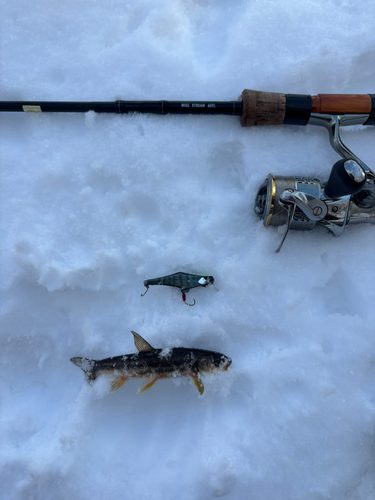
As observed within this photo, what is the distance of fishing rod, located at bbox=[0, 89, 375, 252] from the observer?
1.79m

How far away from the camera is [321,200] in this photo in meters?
1.82

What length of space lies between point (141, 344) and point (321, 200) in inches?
52.0

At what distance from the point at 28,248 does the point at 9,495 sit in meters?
1.42

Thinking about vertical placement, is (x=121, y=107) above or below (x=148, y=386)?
above

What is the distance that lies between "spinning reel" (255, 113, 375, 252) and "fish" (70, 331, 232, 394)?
0.79 metres

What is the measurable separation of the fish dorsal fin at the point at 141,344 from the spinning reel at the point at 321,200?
0.97m

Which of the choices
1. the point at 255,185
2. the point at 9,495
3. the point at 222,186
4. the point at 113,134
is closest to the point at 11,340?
the point at 9,495

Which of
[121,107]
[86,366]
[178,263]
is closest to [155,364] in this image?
Result: [86,366]

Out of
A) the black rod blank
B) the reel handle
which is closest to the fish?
the reel handle

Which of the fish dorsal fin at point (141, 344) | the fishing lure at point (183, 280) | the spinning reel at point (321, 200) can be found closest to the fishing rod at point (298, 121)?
the spinning reel at point (321, 200)

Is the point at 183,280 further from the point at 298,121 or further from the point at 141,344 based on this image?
the point at 298,121

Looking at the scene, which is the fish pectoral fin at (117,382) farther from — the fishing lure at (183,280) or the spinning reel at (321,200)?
the spinning reel at (321,200)

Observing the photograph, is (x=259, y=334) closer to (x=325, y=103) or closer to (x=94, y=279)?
(x=94, y=279)

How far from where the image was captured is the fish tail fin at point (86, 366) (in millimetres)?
1933
